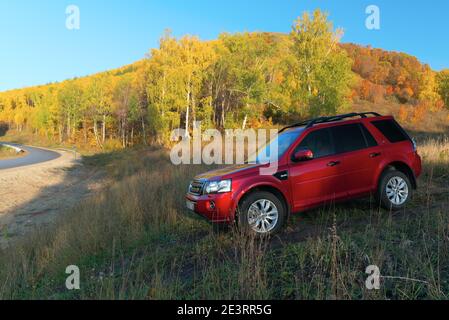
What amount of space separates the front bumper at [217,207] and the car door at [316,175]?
3.90 feet

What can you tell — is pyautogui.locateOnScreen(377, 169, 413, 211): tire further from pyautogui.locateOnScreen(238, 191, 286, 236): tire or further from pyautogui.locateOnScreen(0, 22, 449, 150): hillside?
pyautogui.locateOnScreen(0, 22, 449, 150): hillside

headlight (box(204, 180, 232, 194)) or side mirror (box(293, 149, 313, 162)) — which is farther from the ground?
side mirror (box(293, 149, 313, 162))

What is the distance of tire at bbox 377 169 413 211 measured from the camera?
21.2 ft

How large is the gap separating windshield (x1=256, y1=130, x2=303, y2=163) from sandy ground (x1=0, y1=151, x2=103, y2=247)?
741 cm

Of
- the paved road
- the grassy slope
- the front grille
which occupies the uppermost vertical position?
the paved road

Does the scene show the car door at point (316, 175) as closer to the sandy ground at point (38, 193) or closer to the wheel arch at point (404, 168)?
the wheel arch at point (404, 168)

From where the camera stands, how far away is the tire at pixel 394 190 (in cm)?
646

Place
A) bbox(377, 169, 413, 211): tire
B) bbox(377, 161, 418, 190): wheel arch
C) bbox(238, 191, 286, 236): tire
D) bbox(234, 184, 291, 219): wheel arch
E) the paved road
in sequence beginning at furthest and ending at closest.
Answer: the paved road
bbox(377, 161, 418, 190): wheel arch
bbox(377, 169, 413, 211): tire
bbox(234, 184, 291, 219): wheel arch
bbox(238, 191, 286, 236): tire

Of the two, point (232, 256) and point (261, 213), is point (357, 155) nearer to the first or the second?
point (261, 213)

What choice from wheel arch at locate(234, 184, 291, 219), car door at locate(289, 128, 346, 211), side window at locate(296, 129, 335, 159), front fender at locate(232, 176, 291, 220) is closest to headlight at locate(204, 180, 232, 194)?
front fender at locate(232, 176, 291, 220)

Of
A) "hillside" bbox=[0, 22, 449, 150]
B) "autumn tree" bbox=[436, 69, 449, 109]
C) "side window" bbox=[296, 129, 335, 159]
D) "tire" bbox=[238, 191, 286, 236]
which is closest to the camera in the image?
"tire" bbox=[238, 191, 286, 236]

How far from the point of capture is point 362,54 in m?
81.2

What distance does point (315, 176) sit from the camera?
6.01 meters

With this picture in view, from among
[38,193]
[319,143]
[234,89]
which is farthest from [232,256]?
[234,89]
